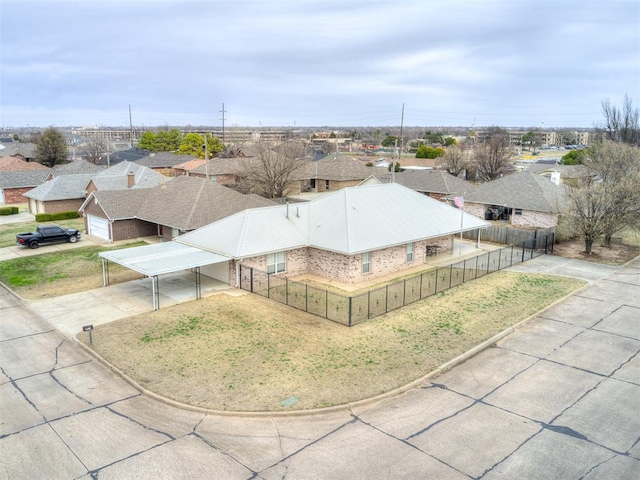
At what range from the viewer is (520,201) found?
4384 cm

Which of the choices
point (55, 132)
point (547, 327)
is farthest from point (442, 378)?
point (55, 132)

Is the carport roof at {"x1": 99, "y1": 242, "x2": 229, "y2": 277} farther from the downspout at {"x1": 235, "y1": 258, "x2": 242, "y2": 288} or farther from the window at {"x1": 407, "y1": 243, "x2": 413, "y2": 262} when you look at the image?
the window at {"x1": 407, "y1": 243, "x2": 413, "y2": 262}

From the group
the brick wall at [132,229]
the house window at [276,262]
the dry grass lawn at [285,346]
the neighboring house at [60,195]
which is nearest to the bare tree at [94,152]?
the neighboring house at [60,195]

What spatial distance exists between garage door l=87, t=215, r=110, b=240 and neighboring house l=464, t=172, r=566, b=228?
3211cm

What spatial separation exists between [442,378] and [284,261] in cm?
1320

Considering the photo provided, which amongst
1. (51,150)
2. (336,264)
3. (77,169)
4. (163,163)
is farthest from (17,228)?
(51,150)

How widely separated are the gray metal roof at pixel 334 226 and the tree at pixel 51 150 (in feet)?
240

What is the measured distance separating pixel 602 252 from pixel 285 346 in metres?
28.4

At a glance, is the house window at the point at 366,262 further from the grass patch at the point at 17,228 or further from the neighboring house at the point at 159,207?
the grass patch at the point at 17,228

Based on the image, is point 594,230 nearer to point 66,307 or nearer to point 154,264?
point 154,264

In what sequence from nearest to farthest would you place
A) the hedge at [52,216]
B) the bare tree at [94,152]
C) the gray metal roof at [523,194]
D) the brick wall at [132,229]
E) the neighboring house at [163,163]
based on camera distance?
1. the brick wall at [132,229]
2. the gray metal roof at [523,194]
3. the hedge at [52,216]
4. the neighboring house at [163,163]
5. the bare tree at [94,152]

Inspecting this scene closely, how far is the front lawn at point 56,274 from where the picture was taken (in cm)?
2609

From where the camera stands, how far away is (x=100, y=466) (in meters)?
11.9

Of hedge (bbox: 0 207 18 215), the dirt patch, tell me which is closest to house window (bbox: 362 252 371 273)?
the dirt patch
